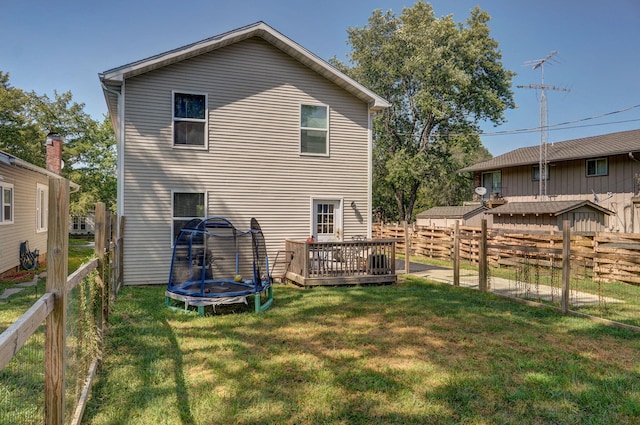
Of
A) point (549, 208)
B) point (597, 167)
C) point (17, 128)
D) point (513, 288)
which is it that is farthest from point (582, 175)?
point (17, 128)

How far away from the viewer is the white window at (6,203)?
11.6 meters

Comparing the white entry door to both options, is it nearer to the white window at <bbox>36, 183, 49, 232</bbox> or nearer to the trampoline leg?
the trampoline leg

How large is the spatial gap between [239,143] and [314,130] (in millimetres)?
2307

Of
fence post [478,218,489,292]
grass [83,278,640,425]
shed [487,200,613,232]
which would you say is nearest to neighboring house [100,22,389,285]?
grass [83,278,640,425]

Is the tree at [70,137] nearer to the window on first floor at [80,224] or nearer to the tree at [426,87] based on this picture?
the window on first floor at [80,224]

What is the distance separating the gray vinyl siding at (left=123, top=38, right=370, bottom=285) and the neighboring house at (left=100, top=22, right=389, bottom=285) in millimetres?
28

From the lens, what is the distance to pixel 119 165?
10141 millimetres

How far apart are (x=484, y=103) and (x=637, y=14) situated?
450 inches

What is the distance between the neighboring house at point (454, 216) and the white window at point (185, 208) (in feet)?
53.4

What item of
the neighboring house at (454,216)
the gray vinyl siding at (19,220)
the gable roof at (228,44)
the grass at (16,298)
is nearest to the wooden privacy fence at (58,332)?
the grass at (16,298)

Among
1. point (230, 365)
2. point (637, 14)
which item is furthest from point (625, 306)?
point (637, 14)

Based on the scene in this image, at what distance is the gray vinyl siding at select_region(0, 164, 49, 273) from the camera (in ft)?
38.5

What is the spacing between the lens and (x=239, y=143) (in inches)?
444

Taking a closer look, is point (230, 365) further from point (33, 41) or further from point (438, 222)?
point (438, 222)
